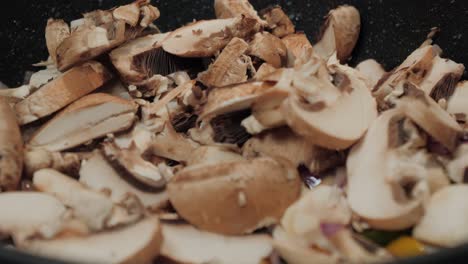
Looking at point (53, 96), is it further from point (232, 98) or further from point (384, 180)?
point (384, 180)

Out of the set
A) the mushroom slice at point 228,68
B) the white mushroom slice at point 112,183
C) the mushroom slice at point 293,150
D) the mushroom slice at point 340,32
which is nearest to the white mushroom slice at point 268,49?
the mushroom slice at point 228,68

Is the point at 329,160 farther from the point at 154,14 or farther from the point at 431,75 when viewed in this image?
the point at 154,14

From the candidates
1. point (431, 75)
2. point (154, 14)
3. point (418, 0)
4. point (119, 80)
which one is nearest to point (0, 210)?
point (119, 80)

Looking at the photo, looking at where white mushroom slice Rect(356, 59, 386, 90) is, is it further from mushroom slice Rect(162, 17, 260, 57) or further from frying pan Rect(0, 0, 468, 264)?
mushroom slice Rect(162, 17, 260, 57)

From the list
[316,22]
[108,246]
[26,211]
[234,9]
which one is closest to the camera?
[108,246]

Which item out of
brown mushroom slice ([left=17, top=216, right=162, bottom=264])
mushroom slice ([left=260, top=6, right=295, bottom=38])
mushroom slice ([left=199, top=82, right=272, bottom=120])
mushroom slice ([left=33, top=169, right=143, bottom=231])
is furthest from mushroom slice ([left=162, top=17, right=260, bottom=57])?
brown mushroom slice ([left=17, top=216, right=162, bottom=264])

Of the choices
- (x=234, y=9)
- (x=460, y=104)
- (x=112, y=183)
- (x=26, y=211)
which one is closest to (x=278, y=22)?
(x=234, y=9)

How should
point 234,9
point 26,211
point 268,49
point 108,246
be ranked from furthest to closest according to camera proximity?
point 234,9 < point 268,49 < point 26,211 < point 108,246
